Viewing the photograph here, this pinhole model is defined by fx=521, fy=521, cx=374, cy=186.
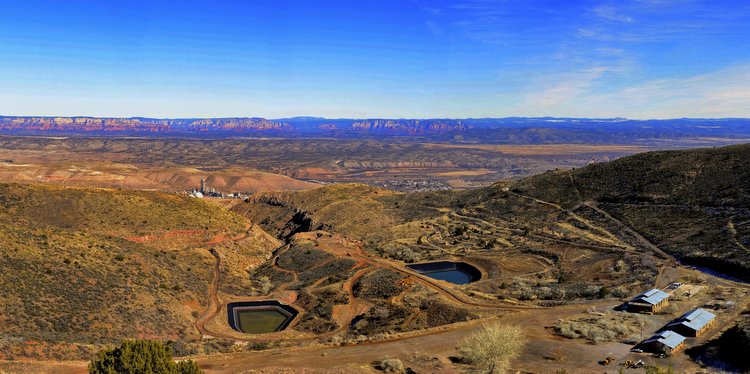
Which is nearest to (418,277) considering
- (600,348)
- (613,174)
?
(600,348)

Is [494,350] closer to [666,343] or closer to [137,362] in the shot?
[666,343]

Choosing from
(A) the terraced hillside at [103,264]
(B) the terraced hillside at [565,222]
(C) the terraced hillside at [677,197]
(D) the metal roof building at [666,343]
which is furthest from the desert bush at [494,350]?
(C) the terraced hillside at [677,197]

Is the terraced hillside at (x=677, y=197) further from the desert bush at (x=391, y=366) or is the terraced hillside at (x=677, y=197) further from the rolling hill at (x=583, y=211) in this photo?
the desert bush at (x=391, y=366)

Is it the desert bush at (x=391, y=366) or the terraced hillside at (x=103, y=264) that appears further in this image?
the terraced hillside at (x=103, y=264)

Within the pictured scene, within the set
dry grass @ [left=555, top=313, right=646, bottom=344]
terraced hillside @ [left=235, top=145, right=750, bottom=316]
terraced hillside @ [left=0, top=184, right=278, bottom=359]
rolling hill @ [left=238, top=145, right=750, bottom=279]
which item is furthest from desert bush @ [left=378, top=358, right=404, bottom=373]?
rolling hill @ [left=238, top=145, right=750, bottom=279]

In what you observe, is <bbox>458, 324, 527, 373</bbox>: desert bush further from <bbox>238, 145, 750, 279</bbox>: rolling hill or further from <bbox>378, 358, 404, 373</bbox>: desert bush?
<bbox>238, 145, 750, 279</bbox>: rolling hill

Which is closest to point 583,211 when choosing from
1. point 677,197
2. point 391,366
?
point 677,197
